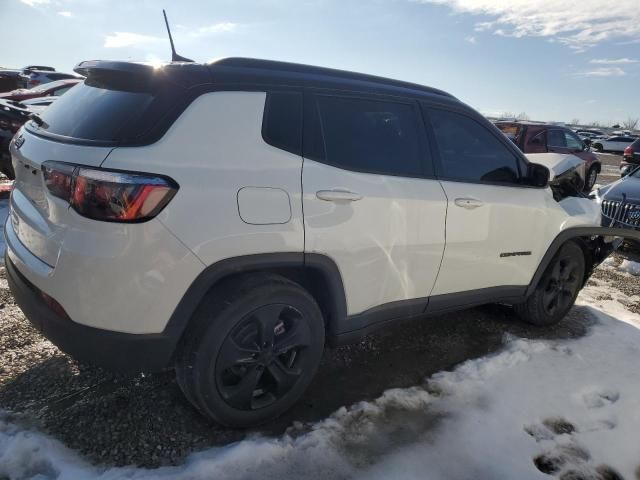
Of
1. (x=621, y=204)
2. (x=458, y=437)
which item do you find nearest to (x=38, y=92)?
(x=621, y=204)

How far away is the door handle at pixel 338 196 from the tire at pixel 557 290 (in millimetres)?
2218

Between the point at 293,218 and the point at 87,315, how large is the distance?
100cm

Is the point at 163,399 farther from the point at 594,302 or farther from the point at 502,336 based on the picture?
the point at 594,302

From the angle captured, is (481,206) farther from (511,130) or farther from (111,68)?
(511,130)

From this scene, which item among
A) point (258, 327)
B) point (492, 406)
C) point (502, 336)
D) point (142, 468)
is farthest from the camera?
point (502, 336)

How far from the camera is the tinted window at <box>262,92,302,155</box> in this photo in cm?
230

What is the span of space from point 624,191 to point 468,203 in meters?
5.28

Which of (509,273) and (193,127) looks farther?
(509,273)

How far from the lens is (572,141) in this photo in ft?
40.5

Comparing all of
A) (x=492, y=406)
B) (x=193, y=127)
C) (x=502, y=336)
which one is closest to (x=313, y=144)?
(x=193, y=127)

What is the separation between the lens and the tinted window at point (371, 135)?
8.35ft

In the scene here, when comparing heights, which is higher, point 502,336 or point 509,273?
point 509,273

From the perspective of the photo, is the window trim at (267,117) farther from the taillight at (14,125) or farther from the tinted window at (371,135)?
the taillight at (14,125)

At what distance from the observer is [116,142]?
2016 mm
